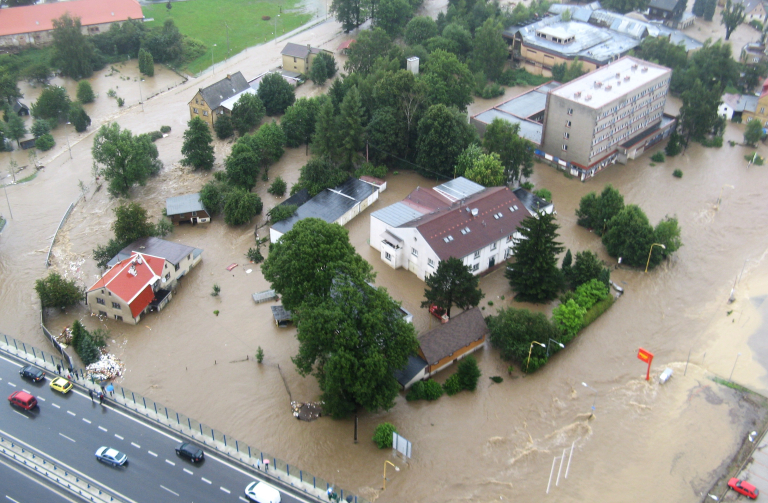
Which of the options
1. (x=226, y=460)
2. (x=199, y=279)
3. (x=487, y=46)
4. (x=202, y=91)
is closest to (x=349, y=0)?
(x=487, y=46)

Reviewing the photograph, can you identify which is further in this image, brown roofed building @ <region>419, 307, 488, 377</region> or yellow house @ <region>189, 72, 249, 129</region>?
yellow house @ <region>189, 72, 249, 129</region>

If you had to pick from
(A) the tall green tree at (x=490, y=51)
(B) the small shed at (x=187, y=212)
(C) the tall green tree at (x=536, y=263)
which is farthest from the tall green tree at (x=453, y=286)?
(A) the tall green tree at (x=490, y=51)

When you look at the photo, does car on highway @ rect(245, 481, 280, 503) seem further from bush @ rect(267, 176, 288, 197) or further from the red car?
bush @ rect(267, 176, 288, 197)

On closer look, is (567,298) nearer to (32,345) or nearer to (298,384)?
(298,384)

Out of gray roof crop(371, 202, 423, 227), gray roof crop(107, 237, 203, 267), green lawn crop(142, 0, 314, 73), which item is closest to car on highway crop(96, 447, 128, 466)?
gray roof crop(107, 237, 203, 267)

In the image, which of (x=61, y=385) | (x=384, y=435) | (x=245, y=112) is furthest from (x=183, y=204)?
(x=384, y=435)

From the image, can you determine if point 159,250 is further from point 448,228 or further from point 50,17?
point 50,17

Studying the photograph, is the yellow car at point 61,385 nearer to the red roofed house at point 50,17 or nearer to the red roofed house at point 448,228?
the red roofed house at point 448,228
